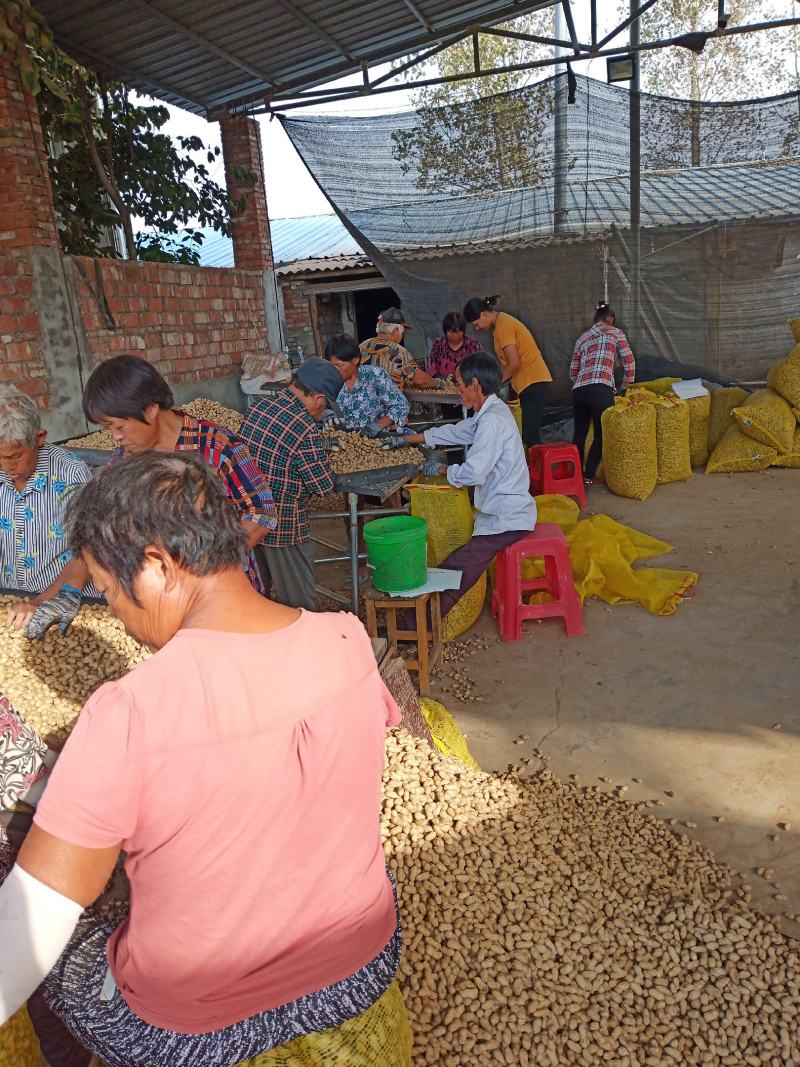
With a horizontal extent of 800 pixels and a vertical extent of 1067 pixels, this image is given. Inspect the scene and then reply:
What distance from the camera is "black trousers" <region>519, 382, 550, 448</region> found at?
625 centimetres

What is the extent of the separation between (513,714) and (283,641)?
2443 mm

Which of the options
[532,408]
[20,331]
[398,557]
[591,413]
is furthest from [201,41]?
[398,557]

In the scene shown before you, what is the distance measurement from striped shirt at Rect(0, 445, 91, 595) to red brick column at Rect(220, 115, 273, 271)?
5949 mm

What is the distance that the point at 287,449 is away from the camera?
350 centimetres

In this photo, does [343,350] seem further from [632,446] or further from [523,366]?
[632,446]

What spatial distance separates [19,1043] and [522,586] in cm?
314

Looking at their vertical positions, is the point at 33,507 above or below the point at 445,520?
above

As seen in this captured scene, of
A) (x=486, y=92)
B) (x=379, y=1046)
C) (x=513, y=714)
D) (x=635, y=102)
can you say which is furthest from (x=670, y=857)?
(x=486, y=92)

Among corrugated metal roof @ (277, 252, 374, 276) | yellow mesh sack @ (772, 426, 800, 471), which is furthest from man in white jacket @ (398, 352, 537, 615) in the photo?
corrugated metal roof @ (277, 252, 374, 276)

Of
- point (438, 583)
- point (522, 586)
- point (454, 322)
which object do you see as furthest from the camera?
point (454, 322)

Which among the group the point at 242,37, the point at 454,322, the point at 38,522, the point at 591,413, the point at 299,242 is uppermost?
the point at 242,37

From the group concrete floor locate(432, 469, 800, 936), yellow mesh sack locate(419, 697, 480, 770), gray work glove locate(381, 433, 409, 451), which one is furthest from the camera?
gray work glove locate(381, 433, 409, 451)

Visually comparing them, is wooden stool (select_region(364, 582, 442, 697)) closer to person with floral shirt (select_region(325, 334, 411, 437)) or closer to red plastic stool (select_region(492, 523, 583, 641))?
red plastic stool (select_region(492, 523, 583, 641))

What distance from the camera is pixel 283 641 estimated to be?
113 centimetres
